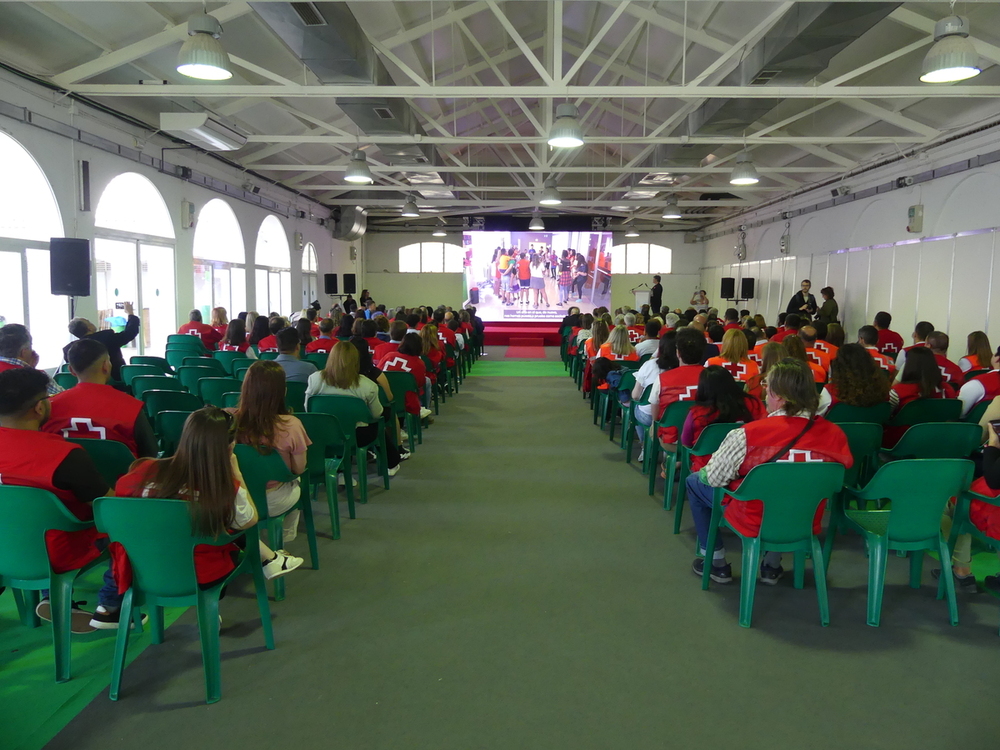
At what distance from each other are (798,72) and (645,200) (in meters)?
9.57

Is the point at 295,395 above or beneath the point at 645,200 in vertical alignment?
beneath

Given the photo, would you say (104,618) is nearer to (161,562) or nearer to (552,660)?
(161,562)

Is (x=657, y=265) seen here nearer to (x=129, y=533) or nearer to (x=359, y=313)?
(x=359, y=313)

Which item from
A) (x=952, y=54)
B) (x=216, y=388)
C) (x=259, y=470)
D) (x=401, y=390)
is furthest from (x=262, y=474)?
(x=952, y=54)

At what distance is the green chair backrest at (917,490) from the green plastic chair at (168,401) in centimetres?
406

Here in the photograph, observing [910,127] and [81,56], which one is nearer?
[81,56]

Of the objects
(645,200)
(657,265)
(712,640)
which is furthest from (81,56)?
(657,265)

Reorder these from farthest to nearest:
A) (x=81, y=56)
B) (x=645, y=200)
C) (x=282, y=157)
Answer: (x=645, y=200), (x=282, y=157), (x=81, y=56)

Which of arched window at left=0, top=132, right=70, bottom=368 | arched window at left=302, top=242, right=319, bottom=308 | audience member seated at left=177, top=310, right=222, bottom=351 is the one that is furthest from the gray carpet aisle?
arched window at left=302, top=242, right=319, bottom=308

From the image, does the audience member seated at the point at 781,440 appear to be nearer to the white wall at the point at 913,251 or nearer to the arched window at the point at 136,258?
the white wall at the point at 913,251

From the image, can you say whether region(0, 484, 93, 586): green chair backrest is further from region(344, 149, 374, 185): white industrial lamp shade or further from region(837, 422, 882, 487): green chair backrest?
region(344, 149, 374, 185): white industrial lamp shade

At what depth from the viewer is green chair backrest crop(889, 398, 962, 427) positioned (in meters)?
4.14

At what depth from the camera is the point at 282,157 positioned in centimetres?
1323

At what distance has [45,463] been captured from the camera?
246cm
